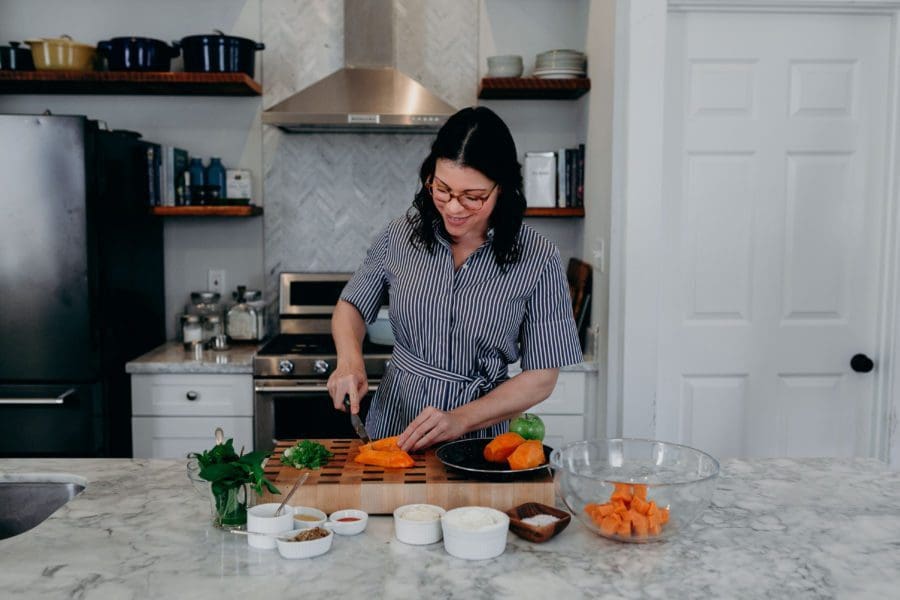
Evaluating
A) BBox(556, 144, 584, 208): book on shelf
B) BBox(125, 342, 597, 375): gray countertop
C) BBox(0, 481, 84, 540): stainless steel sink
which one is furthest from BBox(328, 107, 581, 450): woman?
BBox(556, 144, 584, 208): book on shelf

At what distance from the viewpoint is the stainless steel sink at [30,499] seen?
1.91 m

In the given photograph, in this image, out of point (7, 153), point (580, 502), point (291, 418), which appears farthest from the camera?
point (291, 418)

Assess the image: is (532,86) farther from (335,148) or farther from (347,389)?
(347,389)

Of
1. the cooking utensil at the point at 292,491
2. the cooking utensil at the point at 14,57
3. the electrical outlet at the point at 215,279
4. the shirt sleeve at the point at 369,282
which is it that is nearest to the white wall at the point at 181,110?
the electrical outlet at the point at 215,279

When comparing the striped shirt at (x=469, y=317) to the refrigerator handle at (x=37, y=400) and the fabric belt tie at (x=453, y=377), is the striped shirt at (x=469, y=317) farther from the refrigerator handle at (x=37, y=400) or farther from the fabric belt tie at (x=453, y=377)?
the refrigerator handle at (x=37, y=400)

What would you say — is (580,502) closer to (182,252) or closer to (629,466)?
(629,466)

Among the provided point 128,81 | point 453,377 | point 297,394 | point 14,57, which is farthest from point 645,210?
point 14,57

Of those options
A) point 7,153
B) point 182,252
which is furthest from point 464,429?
point 182,252

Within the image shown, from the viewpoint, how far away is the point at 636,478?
1719 millimetres

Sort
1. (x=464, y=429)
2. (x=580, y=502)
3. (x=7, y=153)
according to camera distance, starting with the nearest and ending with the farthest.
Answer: (x=580, y=502)
(x=464, y=429)
(x=7, y=153)

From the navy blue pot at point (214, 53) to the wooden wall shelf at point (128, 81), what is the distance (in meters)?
0.05

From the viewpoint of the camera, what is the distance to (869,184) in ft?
10.7

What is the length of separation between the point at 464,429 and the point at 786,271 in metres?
1.85

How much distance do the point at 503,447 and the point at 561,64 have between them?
2.26 metres
